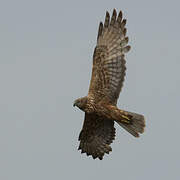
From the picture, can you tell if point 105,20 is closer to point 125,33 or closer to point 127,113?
point 125,33

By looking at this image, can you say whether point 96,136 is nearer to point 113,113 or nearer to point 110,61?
point 113,113

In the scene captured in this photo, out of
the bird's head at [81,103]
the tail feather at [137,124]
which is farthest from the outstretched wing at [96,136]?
the tail feather at [137,124]

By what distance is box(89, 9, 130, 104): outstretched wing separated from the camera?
19.8 m

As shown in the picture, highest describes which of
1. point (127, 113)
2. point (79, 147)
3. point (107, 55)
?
point (107, 55)

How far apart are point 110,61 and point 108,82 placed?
0.61 metres

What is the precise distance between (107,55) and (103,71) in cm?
48

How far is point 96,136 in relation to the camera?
20.7m

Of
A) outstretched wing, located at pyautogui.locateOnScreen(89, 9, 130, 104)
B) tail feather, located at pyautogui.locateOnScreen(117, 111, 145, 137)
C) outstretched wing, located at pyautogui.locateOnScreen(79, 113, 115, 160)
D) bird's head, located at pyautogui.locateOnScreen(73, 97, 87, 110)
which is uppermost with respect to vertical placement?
outstretched wing, located at pyautogui.locateOnScreen(89, 9, 130, 104)

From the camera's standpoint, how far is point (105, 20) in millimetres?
19953

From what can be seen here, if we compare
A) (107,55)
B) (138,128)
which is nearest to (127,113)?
(138,128)

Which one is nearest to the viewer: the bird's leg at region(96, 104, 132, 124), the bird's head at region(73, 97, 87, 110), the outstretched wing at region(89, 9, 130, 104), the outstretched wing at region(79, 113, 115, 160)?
the bird's leg at region(96, 104, 132, 124)

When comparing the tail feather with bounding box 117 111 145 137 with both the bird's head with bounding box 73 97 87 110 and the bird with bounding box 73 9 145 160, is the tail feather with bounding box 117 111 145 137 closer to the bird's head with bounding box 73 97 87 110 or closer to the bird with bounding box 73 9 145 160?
the bird with bounding box 73 9 145 160

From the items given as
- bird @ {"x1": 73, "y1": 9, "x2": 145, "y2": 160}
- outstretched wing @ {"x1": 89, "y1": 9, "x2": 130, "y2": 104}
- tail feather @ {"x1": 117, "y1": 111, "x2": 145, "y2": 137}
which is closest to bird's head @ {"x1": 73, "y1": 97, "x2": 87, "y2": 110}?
bird @ {"x1": 73, "y1": 9, "x2": 145, "y2": 160}

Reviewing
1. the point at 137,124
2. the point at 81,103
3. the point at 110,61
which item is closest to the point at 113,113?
the point at 137,124
